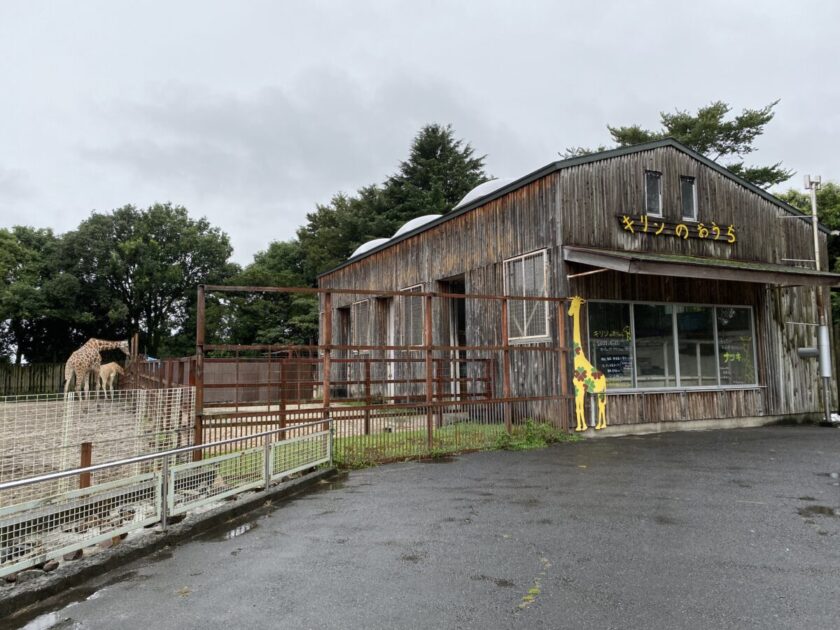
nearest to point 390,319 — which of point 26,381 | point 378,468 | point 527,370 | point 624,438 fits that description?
point 527,370

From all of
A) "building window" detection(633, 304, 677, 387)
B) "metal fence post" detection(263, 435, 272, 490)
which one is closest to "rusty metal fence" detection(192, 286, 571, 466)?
"metal fence post" detection(263, 435, 272, 490)

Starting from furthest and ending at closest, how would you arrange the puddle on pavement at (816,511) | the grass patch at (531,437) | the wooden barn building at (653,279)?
1. the wooden barn building at (653,279)
2. the grass patch at (531,437)
3. the puddle on pavement at (816,511)

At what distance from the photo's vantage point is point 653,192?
43.6 feet

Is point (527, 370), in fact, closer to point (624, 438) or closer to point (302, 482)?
point (624, 438)

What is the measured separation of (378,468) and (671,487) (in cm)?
388

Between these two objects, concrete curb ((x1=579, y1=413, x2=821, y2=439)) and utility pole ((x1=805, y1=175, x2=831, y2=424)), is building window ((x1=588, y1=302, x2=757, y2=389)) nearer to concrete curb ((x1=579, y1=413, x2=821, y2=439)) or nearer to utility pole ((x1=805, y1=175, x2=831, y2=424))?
concrete curb ((x1=579, y1=413, x2=821, y2=439))

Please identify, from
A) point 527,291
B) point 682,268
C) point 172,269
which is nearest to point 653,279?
point 682,268

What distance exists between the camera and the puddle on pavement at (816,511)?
5.80m

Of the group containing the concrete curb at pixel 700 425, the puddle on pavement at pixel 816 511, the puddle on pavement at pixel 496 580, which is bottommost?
the puddle on pavement at pixel 816 511

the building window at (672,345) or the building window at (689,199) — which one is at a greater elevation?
the building window at (689,199)

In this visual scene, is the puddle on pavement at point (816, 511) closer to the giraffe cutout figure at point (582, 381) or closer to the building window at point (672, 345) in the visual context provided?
the giraffe cutout figure at point (582, 381)

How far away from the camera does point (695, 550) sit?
4.65m

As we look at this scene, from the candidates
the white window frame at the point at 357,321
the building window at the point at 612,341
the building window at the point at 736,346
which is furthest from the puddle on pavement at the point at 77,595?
the white window frame at the point at 357,321

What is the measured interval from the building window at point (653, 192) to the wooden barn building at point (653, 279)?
3 centimetres
